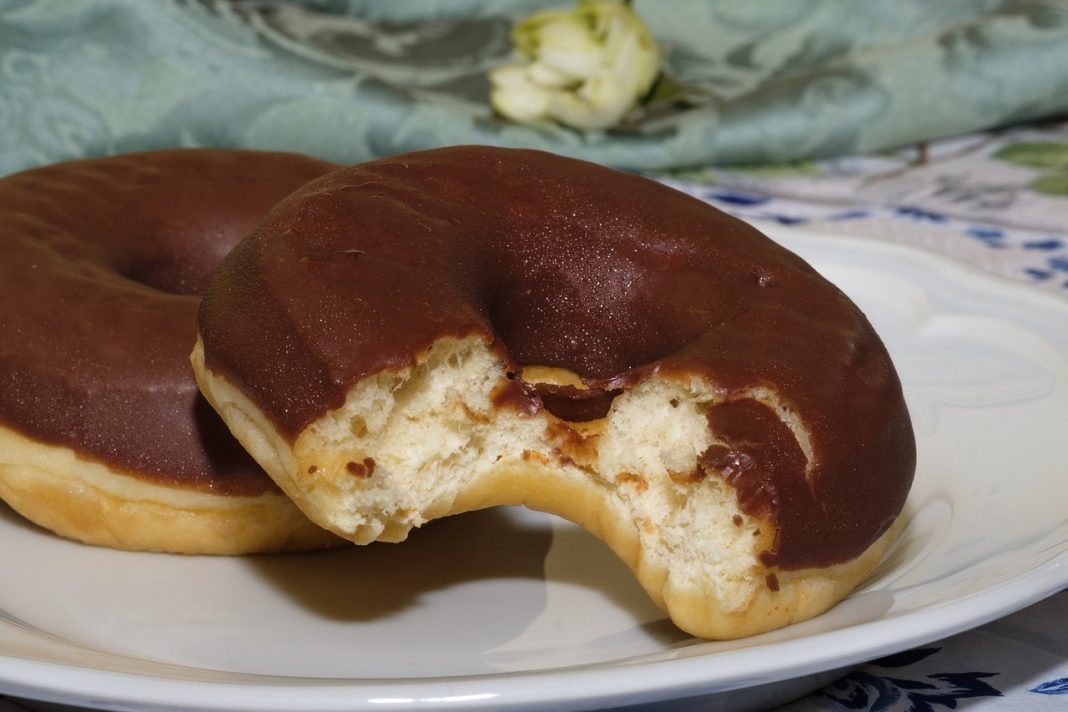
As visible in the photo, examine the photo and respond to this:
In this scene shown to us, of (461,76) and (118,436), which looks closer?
(118,436)

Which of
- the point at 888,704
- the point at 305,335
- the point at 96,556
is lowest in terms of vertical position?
the point at 96,556

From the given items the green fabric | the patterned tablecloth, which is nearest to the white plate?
the patterned tablecloth

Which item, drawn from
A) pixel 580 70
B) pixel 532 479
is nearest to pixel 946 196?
pixel 580 70

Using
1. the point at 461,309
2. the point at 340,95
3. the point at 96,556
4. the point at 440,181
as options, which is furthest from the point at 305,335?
the point at 340,95

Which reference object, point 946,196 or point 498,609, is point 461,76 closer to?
point 946,196

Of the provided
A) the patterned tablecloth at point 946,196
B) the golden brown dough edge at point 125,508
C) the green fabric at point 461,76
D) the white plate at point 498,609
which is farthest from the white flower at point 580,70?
the golden brown dough edge at point 125,508

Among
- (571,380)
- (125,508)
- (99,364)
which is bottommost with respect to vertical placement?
(125,508)

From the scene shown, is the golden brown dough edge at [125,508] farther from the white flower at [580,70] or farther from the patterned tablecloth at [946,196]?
the white flower at [580,70]

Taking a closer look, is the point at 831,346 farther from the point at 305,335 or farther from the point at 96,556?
the point at 96,556
